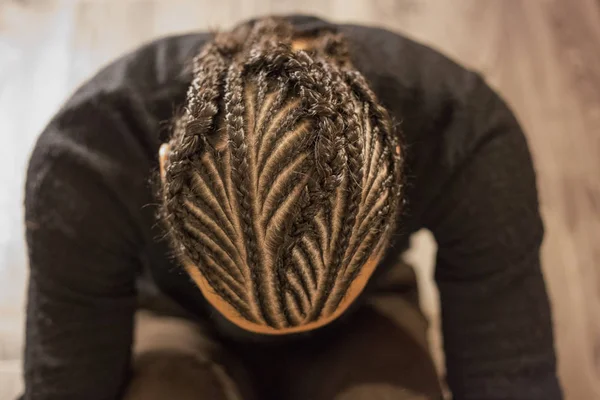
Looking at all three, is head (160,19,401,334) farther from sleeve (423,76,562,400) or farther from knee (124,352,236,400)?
knee (124,352,236,400)

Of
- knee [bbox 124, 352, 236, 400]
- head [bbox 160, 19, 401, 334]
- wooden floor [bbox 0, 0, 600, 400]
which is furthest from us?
wooden floor [bbox 0, 0, 600, 400]

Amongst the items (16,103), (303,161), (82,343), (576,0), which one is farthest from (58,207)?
(576,0)

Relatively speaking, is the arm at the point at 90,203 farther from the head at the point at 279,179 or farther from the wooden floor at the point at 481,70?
the wooden floor at the point at 481,70

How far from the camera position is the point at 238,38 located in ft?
1.91

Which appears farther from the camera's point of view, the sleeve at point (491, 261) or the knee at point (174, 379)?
the knee at point (174, 379)

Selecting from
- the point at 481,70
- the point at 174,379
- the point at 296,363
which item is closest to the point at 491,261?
the point at 296,363

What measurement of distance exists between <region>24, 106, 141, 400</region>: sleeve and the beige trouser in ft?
0.32

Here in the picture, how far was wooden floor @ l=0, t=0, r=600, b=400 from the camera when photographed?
1128mm

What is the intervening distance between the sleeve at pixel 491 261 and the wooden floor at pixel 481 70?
1.31 ft

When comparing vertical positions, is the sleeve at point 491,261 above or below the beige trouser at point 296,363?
above

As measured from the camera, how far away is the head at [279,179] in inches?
17.6

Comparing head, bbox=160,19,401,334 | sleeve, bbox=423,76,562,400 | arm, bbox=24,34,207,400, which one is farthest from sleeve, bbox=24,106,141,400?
sleeve, bbox=423,76,562,400

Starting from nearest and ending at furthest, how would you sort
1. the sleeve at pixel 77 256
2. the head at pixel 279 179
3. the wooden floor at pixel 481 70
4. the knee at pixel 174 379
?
the head at pixel 279 179 → the sleeve at pixel 77 256 → the knee at pixel 174 379 → the wooden floor at pixel 481 70

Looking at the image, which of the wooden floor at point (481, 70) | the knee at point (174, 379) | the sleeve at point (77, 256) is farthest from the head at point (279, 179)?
the wooden floor at point (481, 70)
